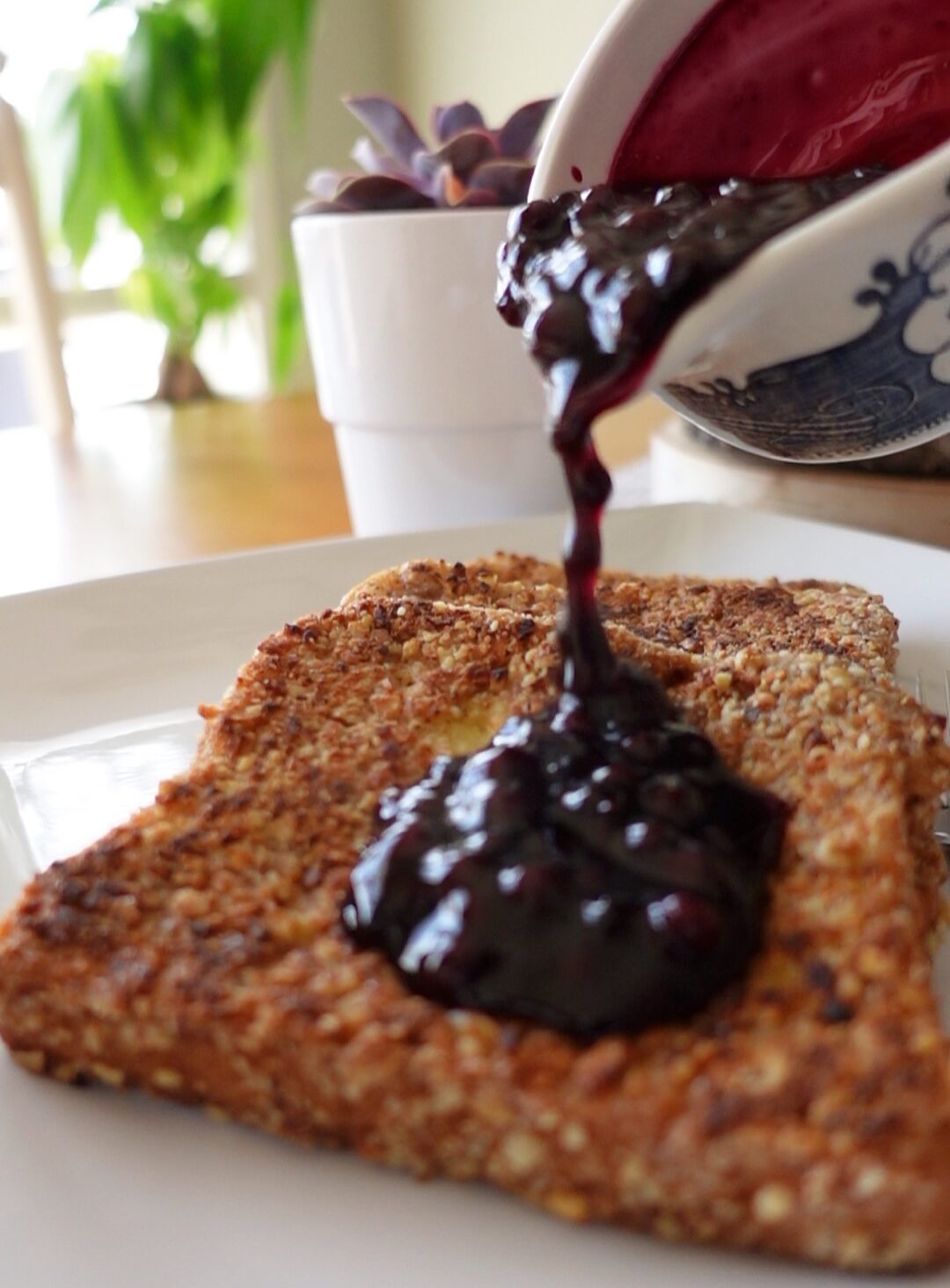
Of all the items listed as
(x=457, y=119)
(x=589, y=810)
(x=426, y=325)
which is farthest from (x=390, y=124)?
(x=589, y=810)

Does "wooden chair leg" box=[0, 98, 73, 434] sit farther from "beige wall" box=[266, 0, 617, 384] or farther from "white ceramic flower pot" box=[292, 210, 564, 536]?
"white ceramic flower pot" box=[292, 210, 564, 536]

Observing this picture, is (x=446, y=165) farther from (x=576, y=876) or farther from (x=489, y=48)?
(x=489, y=48)

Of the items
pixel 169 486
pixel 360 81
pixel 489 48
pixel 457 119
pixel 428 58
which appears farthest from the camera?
pixel 360 81

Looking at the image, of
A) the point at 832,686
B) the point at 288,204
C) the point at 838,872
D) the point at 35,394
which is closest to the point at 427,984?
the point at 838,872

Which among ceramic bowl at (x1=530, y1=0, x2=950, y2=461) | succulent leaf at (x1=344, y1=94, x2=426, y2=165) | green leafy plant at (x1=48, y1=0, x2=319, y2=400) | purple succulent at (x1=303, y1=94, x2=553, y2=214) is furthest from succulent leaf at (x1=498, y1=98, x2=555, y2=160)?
green leafy plant at (x1=48, y1=0, x2=319, y2=400)

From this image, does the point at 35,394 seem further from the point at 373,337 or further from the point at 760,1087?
the point at 760,1087

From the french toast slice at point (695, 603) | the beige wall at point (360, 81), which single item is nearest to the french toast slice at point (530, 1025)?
the french toast slice at point (695, 603)
